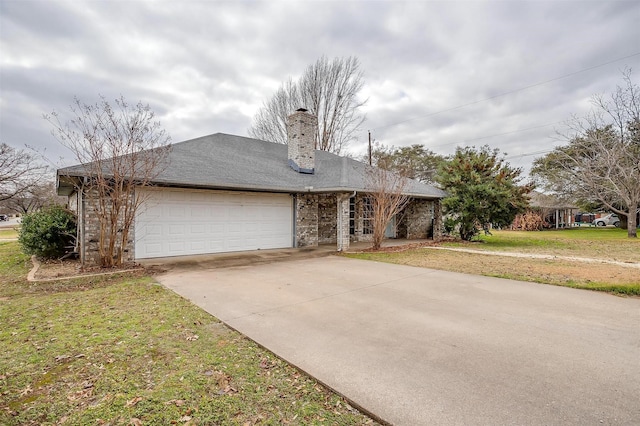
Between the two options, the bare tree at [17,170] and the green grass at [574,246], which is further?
the bare tree at [17,170]

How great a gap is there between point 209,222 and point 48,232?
4.36 m

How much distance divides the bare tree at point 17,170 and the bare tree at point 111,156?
9.68m

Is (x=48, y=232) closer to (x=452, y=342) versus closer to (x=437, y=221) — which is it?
(x=452, y=342)

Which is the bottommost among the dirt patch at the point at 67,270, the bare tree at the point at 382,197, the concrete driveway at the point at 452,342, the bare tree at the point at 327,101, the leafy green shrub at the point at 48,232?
the concrete driveway at the point at 452,342

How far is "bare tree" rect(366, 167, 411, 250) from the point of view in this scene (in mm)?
11789

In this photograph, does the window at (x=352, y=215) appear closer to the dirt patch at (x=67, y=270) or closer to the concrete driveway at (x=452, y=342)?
the concrete driveway at (x=452, y=342)

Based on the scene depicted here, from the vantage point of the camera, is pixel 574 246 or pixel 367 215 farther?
pixel 367 215

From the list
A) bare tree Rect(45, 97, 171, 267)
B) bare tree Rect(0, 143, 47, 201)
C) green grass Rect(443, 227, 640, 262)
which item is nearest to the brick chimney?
bare tree Rect(45, 97, 171, 267)

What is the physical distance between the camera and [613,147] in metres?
18.0

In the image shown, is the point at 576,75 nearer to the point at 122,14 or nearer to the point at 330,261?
the point at 330,261

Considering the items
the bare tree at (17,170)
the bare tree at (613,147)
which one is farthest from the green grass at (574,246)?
the bare tree at (17,170)

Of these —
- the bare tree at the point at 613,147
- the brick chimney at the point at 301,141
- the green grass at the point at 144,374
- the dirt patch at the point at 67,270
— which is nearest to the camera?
the green grass at the point at 144,374

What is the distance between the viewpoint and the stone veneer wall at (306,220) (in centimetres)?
1253

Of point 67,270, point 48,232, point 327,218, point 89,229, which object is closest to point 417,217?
point 327,218
